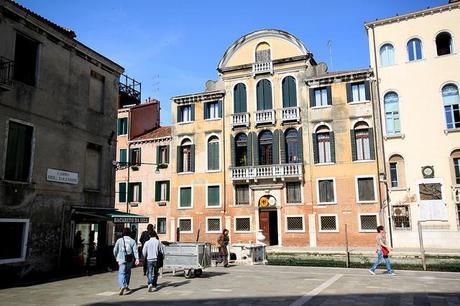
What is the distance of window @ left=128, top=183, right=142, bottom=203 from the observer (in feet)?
111

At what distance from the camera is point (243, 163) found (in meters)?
30.6

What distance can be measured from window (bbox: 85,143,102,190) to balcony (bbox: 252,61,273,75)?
16.3 metres

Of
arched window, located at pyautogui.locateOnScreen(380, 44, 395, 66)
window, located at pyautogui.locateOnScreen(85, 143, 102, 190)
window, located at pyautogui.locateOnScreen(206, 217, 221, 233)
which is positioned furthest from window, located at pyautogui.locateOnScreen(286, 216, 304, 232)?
window, located at pyautogui.locateOnScreen(85, 143, 102, 190)

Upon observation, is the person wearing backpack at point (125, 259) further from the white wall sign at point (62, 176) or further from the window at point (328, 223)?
the window at point (328, 223)

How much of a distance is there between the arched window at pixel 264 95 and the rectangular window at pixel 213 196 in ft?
22.9

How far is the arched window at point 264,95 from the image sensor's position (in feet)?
99.5

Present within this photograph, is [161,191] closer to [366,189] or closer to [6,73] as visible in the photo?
[366,189]

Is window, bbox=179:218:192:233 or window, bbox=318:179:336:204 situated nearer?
window, bbox=318:179:336:204

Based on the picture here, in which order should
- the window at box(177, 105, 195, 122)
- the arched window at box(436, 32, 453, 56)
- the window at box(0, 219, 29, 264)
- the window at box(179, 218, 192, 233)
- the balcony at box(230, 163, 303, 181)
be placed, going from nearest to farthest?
the window at box(0, 219, 29, 264) < the arched window at box(436, 32, 453, 56) < the balcony at box(230, 163, 303, 181) < the window at box(179, 218, 192, 233) < the window at box(177, 105, 195, 122)

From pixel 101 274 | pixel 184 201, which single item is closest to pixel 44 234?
pixel 101 274

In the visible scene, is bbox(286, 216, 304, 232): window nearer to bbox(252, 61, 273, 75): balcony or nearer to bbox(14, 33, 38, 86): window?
bbox(252, 61, 273, 75): balcony

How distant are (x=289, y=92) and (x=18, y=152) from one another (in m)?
20.5

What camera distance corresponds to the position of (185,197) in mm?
31672

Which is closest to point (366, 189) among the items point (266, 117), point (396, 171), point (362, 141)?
point (396, 171)
